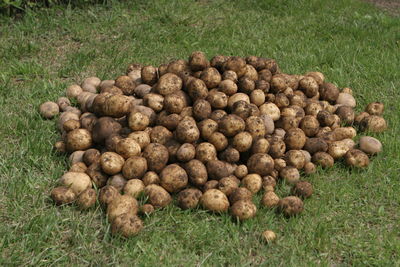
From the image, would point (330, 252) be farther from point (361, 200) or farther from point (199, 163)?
point (199, 163)

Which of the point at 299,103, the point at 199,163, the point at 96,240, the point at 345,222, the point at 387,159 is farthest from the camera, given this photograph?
the point at 299,103

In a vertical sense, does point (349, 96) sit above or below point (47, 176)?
above

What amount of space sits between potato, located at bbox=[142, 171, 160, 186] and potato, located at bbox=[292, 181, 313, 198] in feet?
3.85

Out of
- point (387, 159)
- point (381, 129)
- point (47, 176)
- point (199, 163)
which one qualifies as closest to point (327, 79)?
point (381, 129)

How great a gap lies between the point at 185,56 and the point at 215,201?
3564mm

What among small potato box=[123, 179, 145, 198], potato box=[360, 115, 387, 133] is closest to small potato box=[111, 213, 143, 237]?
small potato box=[123, 179, 145, 198]

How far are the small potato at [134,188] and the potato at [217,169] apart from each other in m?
0.60

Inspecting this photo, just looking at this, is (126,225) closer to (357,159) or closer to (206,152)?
(206,152)

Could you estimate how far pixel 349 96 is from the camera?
18.4ft

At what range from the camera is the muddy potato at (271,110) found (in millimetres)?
4746

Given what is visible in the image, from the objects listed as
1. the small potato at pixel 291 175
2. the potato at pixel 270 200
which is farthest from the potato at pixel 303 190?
the potato at pixel 270 200

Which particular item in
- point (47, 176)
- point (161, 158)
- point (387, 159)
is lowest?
point (47, 176)

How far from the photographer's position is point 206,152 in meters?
4.21

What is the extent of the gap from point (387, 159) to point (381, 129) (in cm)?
55
